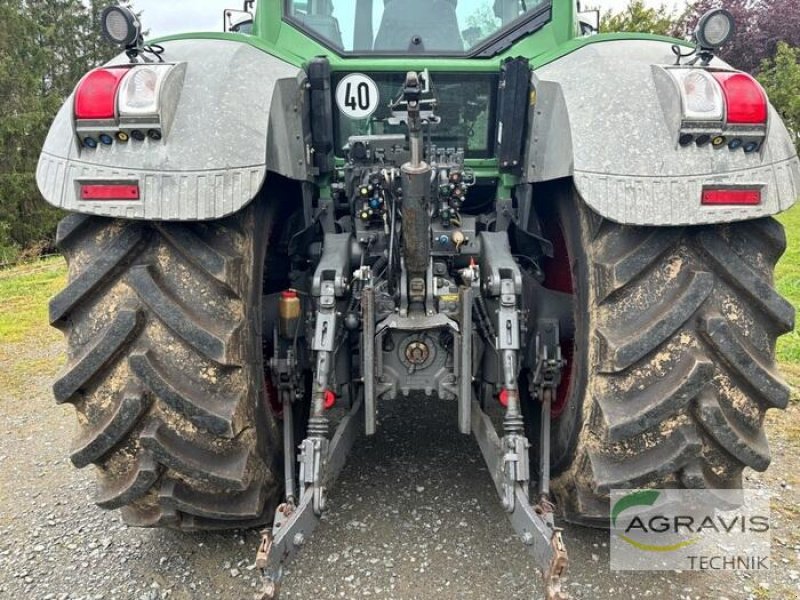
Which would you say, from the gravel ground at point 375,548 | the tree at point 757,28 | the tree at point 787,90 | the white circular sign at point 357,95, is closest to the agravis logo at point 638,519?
the gravel ground at point 375,548

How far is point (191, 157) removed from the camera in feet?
7.38

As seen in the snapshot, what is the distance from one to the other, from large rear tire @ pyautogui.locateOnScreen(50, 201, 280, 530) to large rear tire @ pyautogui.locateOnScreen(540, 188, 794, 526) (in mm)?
1300

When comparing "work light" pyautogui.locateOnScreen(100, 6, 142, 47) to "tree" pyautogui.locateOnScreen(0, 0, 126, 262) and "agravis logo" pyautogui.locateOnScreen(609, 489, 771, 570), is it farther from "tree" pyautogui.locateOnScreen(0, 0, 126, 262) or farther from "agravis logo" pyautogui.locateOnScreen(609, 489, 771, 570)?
"tree" pyautogui.locateOnScreen(0, 0, 126, 262)

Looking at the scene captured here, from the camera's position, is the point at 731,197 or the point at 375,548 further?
the point at 375,548

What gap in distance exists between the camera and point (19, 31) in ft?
72.8

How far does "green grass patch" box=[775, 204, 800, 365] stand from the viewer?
5.48 m

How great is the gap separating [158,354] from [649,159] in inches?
70.7

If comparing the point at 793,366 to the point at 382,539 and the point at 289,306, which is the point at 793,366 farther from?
the point at 289,306

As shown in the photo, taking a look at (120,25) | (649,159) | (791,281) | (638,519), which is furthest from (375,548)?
(791,281)

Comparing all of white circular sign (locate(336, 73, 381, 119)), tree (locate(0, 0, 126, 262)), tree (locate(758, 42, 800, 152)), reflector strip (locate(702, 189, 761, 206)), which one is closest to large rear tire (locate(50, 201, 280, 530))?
white circular sign (locate(336, 73, 381, 119))

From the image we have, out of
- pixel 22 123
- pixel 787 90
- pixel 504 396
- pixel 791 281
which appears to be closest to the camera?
pixel 504 396

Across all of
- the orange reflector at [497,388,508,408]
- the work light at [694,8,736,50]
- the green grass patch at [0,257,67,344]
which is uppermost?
the work light at [694,8,736,50]

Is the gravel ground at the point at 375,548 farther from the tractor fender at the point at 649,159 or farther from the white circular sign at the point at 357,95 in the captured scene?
the white circular sign at the point at 357,95

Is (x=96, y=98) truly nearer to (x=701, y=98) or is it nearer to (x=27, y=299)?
(x=701, y=98)
